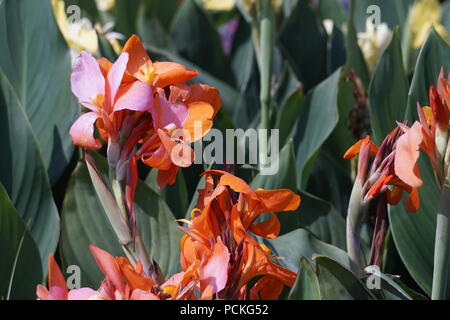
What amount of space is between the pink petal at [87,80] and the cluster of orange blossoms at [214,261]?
0.11 meters

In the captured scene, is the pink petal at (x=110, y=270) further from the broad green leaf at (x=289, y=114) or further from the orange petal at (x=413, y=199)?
the broad green leaf at (x=289, y=114)

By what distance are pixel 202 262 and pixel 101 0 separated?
135 cm

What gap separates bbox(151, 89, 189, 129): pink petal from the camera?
555 mm

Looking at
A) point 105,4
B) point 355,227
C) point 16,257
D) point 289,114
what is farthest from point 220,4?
point 355,227

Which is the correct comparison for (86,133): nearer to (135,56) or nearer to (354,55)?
(135,56)

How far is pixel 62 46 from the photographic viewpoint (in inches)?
41.4

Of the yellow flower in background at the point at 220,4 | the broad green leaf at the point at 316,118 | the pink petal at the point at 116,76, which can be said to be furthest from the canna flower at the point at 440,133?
the yellow flower in background at the point at 220,4

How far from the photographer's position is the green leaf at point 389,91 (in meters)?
0.97

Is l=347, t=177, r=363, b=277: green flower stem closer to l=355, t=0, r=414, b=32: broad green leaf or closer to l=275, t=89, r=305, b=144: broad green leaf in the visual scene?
l=275, t=89, r=305, b=144: broad green leaf

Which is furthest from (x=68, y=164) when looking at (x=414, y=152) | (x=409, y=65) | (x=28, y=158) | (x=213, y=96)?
(x=409, y=65)

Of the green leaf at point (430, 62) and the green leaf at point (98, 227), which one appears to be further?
the green leaf at point (430, 62)

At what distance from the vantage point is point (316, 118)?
44.0 inches

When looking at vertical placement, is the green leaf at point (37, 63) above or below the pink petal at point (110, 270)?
above
